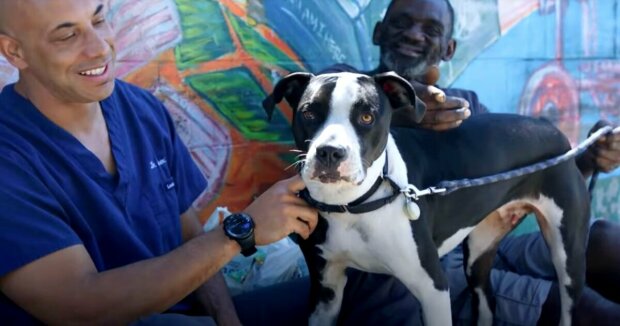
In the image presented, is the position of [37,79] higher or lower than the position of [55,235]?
higher

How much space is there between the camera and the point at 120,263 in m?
2.24

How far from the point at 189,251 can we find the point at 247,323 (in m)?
0.96

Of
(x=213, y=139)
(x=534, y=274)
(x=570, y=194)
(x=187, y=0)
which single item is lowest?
(x=534, y=274)

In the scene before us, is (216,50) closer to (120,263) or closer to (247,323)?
(247,323)

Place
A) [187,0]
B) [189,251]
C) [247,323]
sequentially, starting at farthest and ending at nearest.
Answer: [187,0], [247,323], [189,251]

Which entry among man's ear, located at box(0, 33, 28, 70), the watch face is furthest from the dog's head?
man's ear, located at box(0, 33, 28, 70)

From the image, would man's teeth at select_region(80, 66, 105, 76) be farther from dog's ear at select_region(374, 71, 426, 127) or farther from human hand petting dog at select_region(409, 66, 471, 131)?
human hand petting dog at select_region(409, 66, 471, 131)

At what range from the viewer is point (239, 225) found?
215cm

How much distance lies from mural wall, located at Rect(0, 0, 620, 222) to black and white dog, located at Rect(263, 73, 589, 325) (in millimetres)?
1059

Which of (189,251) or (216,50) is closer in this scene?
(189,251)

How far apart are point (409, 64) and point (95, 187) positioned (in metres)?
1.90

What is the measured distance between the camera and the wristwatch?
2.12m

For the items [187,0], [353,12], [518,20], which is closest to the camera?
[187,0]

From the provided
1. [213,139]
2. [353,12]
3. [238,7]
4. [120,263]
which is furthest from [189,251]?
[353,12]
